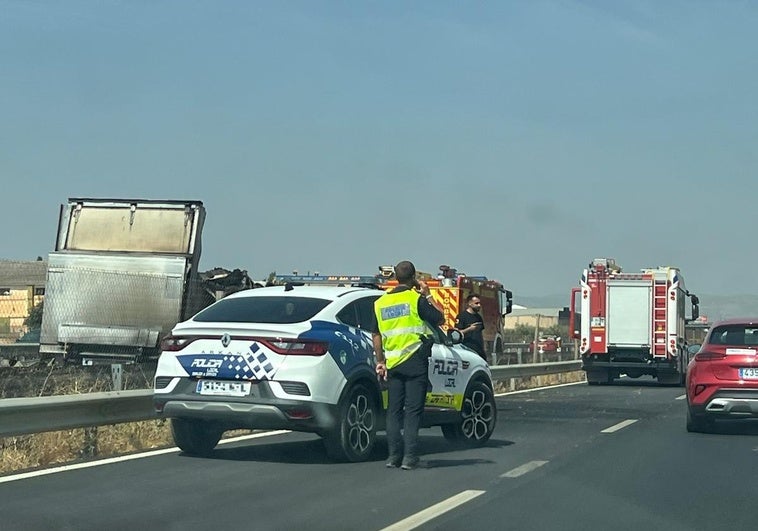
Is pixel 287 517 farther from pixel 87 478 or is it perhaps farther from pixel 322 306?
pixel 322 306

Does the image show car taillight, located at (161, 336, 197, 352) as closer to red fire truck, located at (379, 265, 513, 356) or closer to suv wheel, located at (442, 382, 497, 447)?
suv wheel, located at (442, 382, 497, 447)

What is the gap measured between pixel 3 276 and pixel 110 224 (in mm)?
48564

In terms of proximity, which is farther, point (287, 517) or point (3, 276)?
point (3, 276)

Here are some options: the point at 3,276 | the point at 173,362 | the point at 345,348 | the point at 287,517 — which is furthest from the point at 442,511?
the point at 3,276

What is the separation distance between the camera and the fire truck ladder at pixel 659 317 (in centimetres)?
3061

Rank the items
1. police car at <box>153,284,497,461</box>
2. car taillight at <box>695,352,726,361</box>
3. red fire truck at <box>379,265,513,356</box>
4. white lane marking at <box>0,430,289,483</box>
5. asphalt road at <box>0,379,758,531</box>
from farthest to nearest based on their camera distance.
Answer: red fire truck at <box>379,265,513,356</box> < car taillight at <box>695,352,726,361</box> < police car at <box>153,284,497,461</box> < white lane marking at <box>0,430,289,483</box> < asphalt road at <box>0,379,758,531</box>

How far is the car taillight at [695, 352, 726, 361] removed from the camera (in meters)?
14.7

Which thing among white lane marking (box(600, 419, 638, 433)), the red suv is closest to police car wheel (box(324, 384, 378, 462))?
white lane marking (box(600, 419, 638, 433))

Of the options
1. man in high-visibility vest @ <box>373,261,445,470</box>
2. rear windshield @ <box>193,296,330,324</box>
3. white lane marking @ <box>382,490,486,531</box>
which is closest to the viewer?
white lane marking @ <box>382,490,486,531</box>

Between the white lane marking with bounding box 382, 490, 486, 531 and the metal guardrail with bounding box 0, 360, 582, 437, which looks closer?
the white lane marking with bounding box 382, 490, 486, 531

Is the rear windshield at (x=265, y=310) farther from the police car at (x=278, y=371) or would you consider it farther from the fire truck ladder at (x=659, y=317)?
the fire truck ladder at (x=659, y=317)

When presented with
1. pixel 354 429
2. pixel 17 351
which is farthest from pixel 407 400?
pixel 17 351

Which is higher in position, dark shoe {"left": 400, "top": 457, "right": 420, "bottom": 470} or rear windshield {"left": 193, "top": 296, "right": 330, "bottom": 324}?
rear windshield {"left": 193, "top": 296, "right": 330, "bottom": 324}

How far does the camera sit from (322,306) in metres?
11.2
